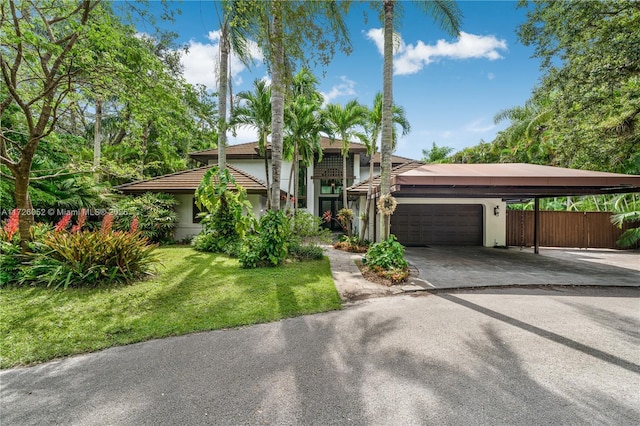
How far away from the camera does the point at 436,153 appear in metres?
30.7

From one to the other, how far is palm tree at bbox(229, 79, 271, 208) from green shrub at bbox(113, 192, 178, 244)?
4805 millimetres

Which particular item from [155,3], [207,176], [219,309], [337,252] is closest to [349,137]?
[337,252]

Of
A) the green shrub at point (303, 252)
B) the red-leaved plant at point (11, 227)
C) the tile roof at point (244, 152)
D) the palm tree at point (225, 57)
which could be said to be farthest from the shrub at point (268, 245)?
the tile roof at point (244, 152)

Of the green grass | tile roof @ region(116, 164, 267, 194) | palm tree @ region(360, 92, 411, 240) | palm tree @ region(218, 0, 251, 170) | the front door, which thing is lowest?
the green grass

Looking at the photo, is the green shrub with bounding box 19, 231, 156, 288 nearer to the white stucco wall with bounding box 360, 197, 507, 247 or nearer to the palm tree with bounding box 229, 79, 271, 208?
the palm tree with bounding box 229, 79, 271, 208

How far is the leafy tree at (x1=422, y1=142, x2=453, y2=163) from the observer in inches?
1187

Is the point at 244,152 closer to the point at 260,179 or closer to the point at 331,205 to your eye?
the point at 260,179

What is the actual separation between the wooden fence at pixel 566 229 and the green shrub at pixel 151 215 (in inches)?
661

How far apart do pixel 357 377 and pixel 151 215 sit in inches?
428

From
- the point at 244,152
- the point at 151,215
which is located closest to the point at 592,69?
the point at 151,215

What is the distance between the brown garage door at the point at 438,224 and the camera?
1319 centimetres

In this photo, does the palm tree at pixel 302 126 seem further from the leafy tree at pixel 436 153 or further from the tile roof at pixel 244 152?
the leafy tree at pixel 436 153

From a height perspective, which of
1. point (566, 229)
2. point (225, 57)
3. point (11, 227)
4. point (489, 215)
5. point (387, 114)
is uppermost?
point (225, 57)

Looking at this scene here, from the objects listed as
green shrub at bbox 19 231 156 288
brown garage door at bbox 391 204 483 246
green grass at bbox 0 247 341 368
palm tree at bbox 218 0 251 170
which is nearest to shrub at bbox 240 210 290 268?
green grass at bbox 0 247 341 368
